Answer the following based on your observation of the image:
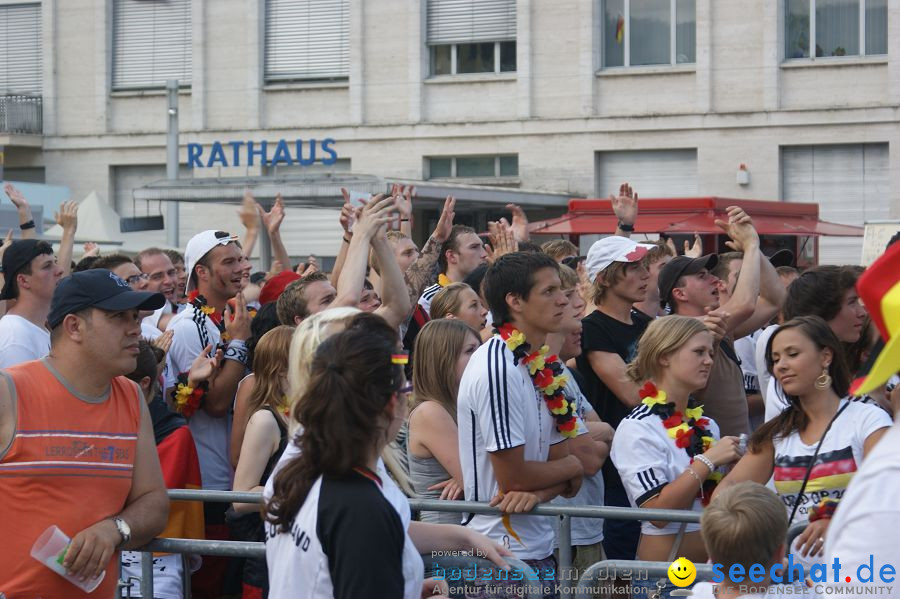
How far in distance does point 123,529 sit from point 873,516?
289 centimetres

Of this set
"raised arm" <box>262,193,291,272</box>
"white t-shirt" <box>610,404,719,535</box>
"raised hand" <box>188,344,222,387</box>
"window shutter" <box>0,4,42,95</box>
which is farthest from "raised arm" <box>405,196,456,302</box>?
"window shutter" <box>0,4,42,95</box>

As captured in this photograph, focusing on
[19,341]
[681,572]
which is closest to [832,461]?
[681,572]

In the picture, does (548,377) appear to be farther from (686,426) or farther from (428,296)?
(428,296)

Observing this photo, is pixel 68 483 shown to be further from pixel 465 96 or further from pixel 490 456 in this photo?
pixel 465 96

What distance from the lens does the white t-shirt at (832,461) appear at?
463 centimetres

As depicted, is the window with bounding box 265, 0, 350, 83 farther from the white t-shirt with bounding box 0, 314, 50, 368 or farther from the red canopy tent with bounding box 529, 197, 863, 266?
the white t-shirt with bounding box 0, 314, 50, 368

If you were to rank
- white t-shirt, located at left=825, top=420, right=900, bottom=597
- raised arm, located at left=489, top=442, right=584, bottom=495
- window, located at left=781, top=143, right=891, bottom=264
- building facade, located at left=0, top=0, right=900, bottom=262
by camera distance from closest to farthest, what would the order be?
1. white t-shirt, located at left=825, top=420, right=900, bottom=597
2. raised arm, located at left=489, top=442, right=584, bottom=495
3. window, located at left=781, top=143, right=891, bottom=264
4. building facade, located at left=0, top=0, right=900, bottom=262

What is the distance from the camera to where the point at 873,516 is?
92.1 inches

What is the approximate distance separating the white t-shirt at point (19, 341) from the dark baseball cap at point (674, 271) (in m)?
3.42

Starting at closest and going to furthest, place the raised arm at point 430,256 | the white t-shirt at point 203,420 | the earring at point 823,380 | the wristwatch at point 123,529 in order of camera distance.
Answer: the wristwatch at point 123,529 < the earring at point 823,380 < the white t-shirt at point 203,420 < the raised arm at point 430,256

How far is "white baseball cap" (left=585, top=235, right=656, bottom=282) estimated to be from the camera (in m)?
6.73

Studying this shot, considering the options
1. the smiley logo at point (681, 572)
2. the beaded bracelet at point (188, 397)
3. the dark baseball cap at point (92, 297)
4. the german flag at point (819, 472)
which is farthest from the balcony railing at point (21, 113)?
the smiley logo at point (681, 572)

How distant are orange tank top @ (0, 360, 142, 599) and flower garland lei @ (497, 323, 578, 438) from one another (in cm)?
163

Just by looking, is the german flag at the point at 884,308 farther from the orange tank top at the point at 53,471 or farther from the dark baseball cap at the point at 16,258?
the dark baseball cap at the point at 16,258
